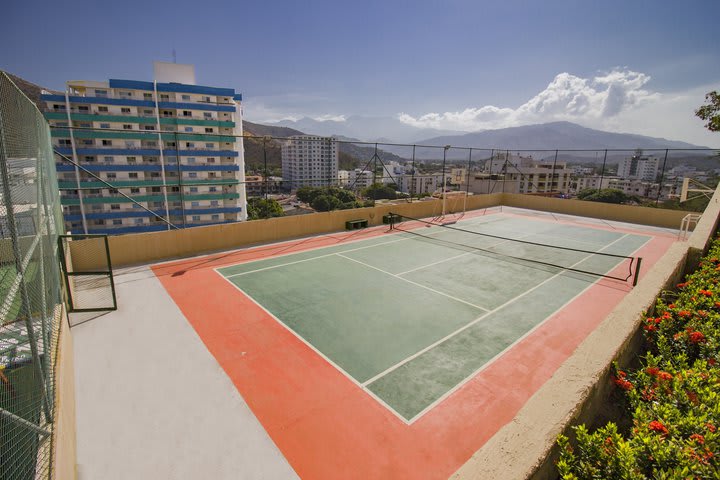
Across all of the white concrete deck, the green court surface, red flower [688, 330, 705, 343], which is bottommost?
the white concrete deck

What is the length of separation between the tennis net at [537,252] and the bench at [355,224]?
140 centimetres

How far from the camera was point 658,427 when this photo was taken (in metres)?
2.55

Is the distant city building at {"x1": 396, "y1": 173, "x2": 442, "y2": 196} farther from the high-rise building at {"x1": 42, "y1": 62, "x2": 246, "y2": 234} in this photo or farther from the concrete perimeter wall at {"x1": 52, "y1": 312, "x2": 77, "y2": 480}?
the high-rise building at {"x1": 42, "y1": 62, "x2": 246, "y2": 234}

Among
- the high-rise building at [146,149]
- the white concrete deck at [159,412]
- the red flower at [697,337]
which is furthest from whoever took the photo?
the high-rise building at [146,149]

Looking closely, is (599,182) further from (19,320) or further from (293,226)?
(19,320)

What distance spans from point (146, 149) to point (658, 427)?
6561cm

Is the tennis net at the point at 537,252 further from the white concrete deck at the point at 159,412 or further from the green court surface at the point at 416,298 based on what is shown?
the white concrete deck at the point at 159,412

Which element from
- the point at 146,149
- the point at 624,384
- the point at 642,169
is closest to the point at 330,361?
the point at 624,384

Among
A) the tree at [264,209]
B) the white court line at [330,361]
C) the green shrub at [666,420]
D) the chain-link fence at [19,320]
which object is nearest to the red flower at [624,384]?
Answer: the green shrub at [666,420]

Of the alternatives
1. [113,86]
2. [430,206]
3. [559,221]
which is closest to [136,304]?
[430,206]

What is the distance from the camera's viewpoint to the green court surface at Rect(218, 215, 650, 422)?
6.04m

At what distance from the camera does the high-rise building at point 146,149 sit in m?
49.8

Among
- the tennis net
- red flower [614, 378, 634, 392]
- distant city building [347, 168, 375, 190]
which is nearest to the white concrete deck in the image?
red flower [614, 378, 634, 392]

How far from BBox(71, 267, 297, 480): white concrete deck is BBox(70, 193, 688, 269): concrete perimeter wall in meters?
4.24
